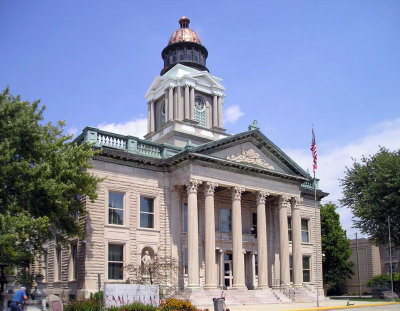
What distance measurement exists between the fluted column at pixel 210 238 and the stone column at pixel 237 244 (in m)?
1.87

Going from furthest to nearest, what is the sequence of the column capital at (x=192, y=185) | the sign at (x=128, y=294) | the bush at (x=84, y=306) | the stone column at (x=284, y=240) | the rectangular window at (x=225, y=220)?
the rectangular window at (x=225, y=220), the stone column at (x=284, y=240), the column capital at (x=192, y=185), the bush at (x=84, y=306), the sign at (x=128, y=294)

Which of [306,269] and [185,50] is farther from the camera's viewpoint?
[185,50]

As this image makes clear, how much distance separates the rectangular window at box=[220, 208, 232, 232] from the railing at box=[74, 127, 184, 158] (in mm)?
6611

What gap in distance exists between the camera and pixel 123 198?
3516 centimetres

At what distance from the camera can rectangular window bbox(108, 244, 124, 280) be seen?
1318 inches

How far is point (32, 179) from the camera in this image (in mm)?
26562

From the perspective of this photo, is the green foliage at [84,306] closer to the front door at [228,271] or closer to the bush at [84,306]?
the bush at [84,306]

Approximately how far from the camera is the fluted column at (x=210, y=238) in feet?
114

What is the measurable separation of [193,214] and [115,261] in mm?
Result: 6285

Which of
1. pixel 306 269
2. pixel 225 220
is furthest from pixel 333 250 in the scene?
pixel 225 220

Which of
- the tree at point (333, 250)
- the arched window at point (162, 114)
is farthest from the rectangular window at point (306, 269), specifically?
the arched window at point (162, 114)

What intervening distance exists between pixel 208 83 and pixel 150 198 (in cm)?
1799

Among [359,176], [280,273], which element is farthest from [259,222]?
[359,176]

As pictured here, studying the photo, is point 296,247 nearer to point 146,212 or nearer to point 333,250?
point 146,212
